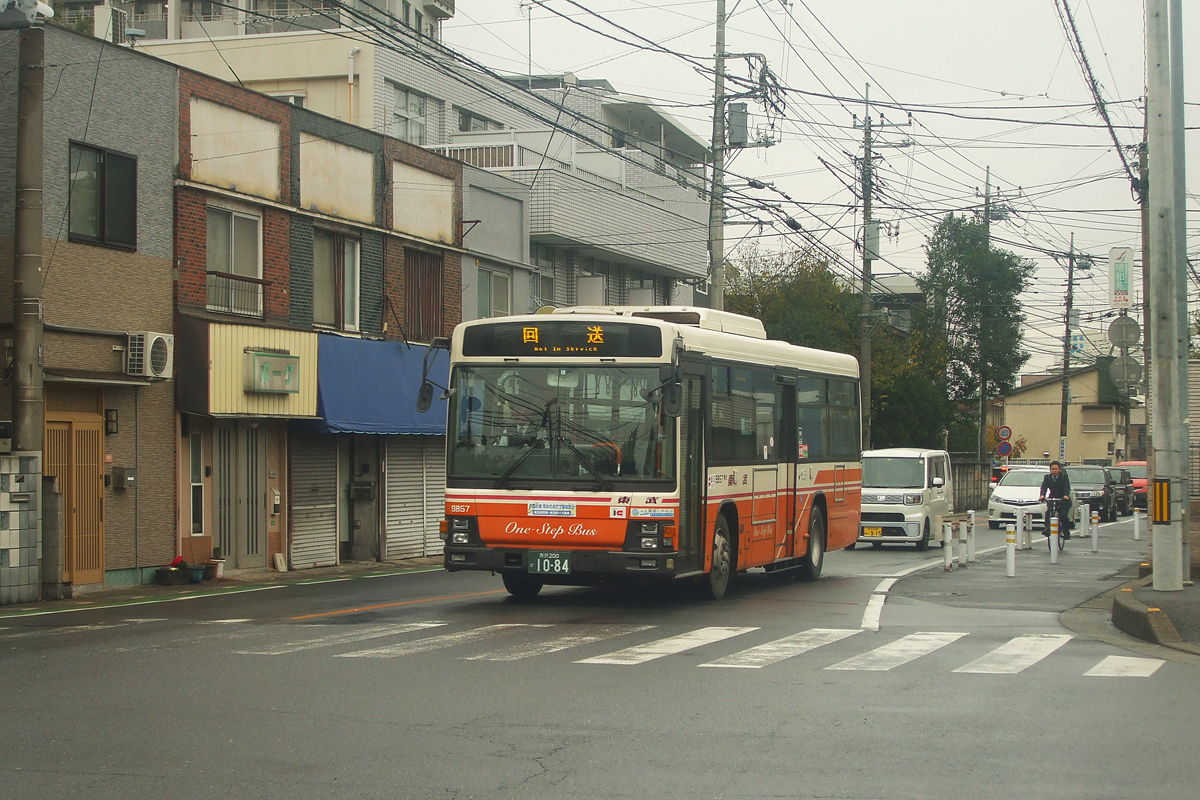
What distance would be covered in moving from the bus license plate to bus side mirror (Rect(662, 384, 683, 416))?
6.18 ft

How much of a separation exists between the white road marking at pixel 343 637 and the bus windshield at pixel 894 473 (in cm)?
1717

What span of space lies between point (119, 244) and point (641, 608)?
9854 mm

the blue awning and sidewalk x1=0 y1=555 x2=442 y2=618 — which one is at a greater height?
the blue awning

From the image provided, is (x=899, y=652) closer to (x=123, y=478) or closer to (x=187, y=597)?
(x=187, y=597)

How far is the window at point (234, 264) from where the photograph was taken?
22.0 m

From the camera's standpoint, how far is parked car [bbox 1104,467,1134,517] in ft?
156

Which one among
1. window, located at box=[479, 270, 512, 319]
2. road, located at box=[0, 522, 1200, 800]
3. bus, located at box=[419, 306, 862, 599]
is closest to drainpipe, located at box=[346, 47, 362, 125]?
window, located at box=[479, 270, 512, 319]

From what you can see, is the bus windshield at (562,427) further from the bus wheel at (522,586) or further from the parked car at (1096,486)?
the parked car at (1096,486)

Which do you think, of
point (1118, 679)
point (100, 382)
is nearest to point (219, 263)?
point (100, 382)

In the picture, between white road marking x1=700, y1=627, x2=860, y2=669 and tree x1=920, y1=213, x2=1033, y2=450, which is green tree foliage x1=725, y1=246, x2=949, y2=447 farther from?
white road marking x1=700, y1=627, x2=860, y2=669

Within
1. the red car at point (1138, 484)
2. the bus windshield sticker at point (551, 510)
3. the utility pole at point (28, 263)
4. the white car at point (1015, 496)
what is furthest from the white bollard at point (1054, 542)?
the red car at point (1138, 484)

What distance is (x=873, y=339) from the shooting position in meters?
51.3

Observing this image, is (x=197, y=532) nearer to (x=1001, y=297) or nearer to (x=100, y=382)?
(x=100, y=382)

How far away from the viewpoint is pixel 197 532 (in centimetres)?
2128
